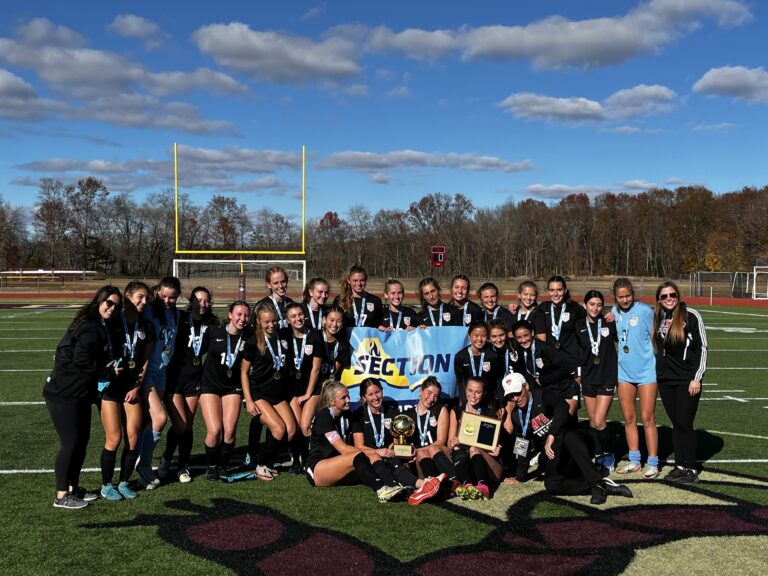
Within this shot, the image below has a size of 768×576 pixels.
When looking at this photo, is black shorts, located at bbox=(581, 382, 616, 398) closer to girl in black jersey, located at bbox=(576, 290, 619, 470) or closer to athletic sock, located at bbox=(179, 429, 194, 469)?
girl in black jersey, located at bbox=(576, 290, 619, 470)

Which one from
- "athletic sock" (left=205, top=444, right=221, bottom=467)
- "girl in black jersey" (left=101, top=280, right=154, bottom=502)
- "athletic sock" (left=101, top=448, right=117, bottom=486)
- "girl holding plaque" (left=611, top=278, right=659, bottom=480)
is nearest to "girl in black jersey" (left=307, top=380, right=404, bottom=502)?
"athletic sock" (left=205, top=444, right=221, bottom=467)

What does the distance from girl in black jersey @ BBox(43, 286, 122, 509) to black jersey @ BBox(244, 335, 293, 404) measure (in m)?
1.14

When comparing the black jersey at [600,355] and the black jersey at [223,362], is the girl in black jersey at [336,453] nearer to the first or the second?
the black jersey at [223,362]

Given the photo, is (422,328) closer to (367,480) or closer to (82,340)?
(367,480)

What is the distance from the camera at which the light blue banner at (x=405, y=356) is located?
21.4 feet

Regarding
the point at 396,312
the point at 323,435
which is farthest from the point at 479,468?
the point at 396,312

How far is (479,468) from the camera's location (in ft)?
17.0

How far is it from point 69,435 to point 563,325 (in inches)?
160

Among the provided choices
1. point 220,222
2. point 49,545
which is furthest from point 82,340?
point 220,222

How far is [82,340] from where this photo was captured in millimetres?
4527

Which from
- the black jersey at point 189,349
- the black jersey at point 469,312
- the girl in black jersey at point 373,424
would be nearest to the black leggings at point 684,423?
the black jersey at point 469,312

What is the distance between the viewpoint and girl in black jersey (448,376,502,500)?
197 inches

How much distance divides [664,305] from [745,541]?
2026 millimetres

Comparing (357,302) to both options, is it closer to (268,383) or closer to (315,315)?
(315,315)
